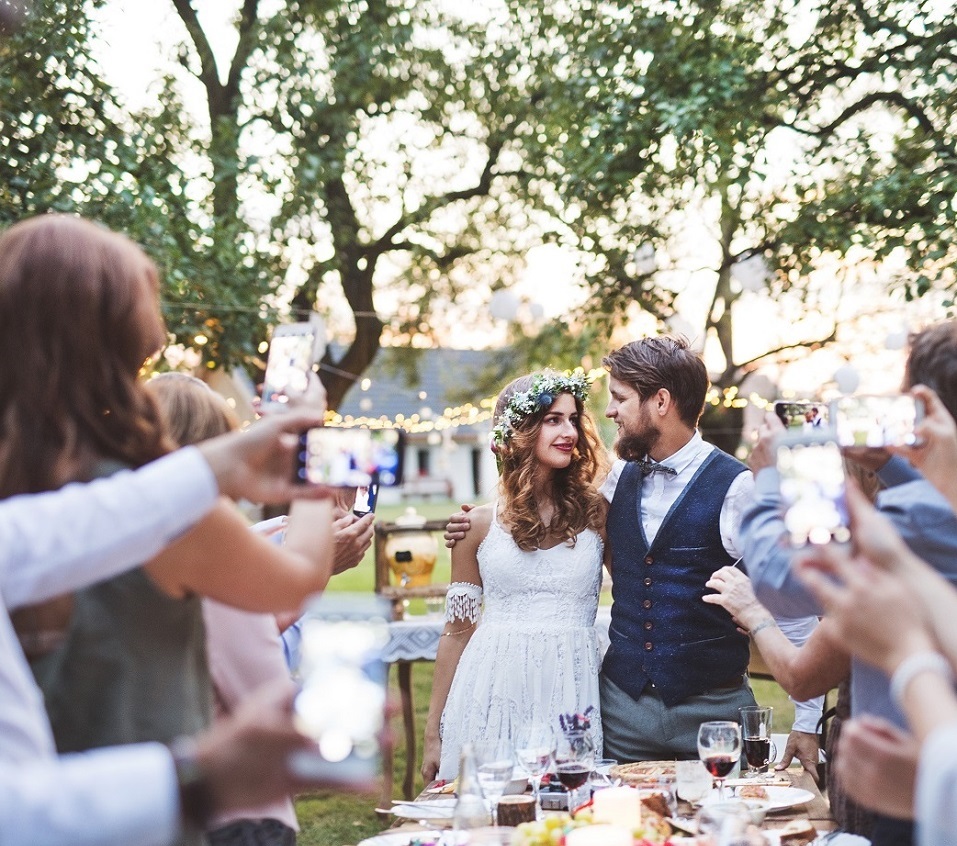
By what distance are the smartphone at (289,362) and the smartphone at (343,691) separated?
31cm

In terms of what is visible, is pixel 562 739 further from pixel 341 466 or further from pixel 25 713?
pixel 25 713

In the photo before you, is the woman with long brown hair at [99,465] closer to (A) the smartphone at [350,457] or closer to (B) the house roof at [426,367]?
(A) the smartphone at [350,457]

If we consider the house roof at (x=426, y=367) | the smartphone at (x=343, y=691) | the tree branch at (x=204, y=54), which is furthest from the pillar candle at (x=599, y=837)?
the house roof at (x=426, y=367)

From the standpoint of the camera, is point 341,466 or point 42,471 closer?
point 42,471

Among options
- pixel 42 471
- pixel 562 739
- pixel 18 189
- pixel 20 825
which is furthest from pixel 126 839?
pixel 18 189

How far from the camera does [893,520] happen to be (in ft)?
5.19

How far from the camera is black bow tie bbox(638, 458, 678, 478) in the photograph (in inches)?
131

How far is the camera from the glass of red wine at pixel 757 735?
2.57 metres

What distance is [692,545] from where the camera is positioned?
3191mm

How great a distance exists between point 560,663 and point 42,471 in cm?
227

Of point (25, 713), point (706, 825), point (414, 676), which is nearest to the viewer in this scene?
point (25, 713)

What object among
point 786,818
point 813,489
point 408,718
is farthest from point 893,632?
point 408,718

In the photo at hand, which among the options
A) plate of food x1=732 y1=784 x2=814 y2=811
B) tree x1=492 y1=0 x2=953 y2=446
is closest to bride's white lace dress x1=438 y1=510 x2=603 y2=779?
plate of food x1=732 y1=784 x2=814 y2=811

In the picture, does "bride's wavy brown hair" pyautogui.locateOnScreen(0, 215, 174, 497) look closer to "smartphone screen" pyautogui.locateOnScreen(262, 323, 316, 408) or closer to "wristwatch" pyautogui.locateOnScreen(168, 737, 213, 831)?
"smartphone screen" pyautogui.locateOnScreen(262, 323, 316, 408)
